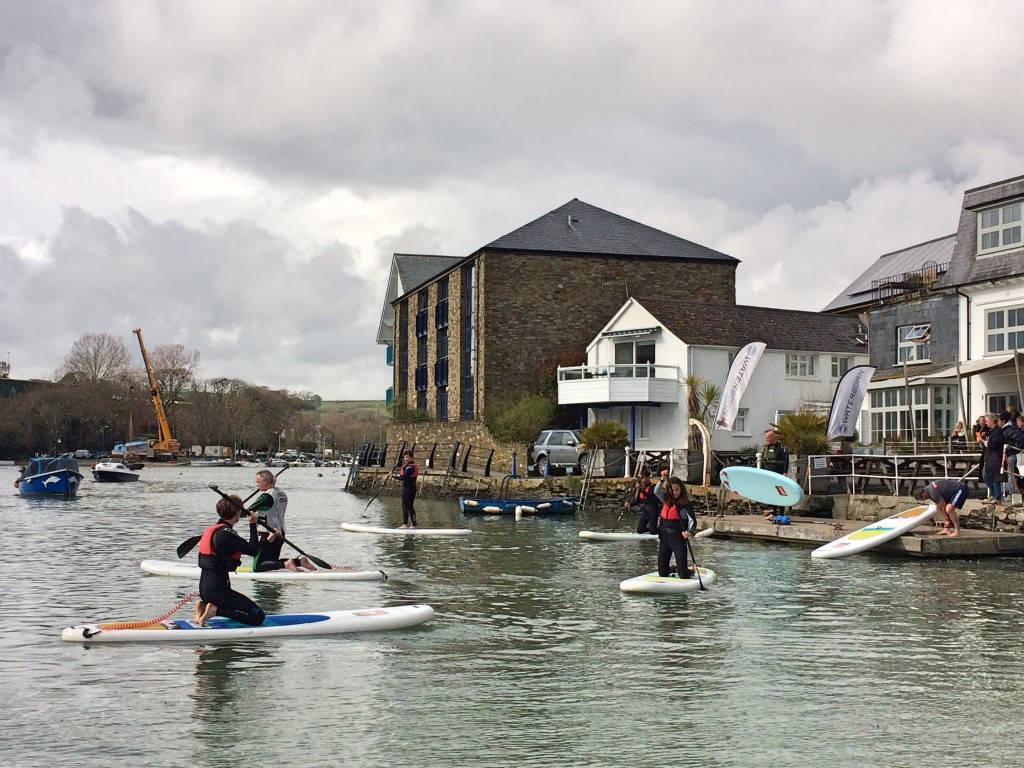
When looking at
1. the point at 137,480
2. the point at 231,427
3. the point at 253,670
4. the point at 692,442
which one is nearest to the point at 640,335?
the point at 692,442

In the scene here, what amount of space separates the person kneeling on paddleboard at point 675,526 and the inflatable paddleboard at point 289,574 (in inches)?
178

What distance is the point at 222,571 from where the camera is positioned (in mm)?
12062

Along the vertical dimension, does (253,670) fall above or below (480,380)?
below

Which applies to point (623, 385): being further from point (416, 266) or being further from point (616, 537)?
point (416, 266)

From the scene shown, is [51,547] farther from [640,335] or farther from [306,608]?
[640,335]

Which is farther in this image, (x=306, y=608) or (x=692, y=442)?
(x=692, y=442)

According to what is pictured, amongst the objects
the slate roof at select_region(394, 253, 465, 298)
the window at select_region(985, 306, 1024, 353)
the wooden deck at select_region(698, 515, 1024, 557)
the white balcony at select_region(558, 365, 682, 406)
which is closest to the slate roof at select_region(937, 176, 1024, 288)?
the window at select_region(985, 306, 1024, 353)

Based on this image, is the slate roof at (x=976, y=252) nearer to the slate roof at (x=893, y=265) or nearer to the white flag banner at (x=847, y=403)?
the white flag banner at (x=847, y=403)

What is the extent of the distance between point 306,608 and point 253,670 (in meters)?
4.04

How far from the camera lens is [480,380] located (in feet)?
174

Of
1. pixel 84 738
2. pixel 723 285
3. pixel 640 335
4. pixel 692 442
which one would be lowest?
pixel 84 738

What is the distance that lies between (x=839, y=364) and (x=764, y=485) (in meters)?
22.1

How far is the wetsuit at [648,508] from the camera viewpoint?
25172 mm

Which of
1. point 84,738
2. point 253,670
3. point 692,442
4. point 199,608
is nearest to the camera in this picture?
point 84,738
